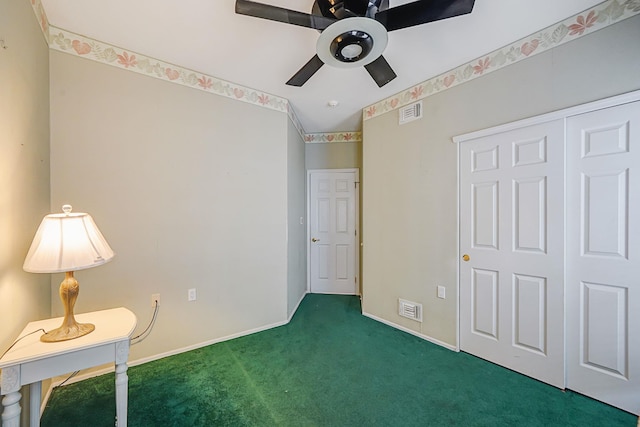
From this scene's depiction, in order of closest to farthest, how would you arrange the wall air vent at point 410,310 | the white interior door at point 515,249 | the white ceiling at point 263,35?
1. the white ceiling at point 263,35
2. the white interior door at point 515,249
3. the wall air vent at point 410,310

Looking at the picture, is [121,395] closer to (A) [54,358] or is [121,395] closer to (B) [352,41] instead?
(A) [54,358]

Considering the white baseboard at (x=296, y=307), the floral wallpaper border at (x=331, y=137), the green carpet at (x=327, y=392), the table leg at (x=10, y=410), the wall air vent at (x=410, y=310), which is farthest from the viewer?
the floral wallpaper border at (x=331, y=137)

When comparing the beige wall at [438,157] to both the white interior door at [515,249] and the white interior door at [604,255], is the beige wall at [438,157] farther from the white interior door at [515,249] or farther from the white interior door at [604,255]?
the white interior door at [604,255]

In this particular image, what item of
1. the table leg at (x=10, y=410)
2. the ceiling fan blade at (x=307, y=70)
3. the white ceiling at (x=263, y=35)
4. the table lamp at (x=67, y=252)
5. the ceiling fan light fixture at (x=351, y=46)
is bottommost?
the table leg at (x=10, y=410)

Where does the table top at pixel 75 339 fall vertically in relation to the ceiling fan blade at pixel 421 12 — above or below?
below

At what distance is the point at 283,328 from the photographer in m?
2.79

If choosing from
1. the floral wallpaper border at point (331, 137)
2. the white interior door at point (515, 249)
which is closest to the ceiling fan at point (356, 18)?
the white interior door at point (515, 249)

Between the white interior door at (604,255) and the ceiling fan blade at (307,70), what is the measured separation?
1742 mm

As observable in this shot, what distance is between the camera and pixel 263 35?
1.86 meters

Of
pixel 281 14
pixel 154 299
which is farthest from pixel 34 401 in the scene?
pixel 281 14

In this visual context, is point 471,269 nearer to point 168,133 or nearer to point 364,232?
point 364,232

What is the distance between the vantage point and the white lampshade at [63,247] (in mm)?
1153

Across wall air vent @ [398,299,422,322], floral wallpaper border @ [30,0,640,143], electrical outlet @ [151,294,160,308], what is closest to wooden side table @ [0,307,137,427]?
electrical outlet @ [151,294,160,308]

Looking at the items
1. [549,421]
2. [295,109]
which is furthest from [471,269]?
[295,109]
